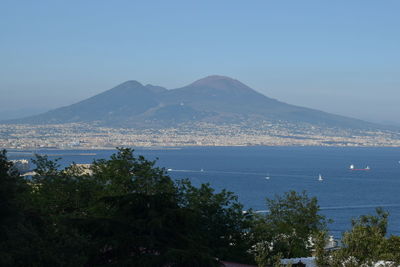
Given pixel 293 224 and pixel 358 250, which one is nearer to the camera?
pixel 358 250

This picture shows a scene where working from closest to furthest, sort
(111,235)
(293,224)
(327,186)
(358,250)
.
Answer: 1. (111,235)
2. (358,250)
3. (293,224)
4. (327,186)

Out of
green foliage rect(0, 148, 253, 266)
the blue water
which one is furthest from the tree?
the blue water

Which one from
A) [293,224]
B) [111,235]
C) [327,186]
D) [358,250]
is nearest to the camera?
[111,235]

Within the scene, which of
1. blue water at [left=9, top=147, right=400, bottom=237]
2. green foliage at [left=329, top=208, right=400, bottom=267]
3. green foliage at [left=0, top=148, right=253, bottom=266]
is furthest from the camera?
blue water at [left=9, top=147, right=400, bottom=237]

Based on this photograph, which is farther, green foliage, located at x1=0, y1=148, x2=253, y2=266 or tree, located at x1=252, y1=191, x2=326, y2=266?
tree, located at x1=252, y1=191, x2=326, y2=266

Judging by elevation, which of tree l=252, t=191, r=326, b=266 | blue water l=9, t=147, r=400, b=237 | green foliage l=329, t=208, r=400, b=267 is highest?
green foliage l=329, t=208, r=400, b=267

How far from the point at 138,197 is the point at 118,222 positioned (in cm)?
95

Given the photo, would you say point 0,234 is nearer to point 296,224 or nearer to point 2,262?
point 2,262

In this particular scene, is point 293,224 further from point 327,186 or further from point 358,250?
point 327,186

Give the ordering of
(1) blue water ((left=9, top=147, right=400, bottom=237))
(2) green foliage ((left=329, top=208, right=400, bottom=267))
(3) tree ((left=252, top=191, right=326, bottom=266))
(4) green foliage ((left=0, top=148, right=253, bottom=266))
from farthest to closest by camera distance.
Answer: (1) blue water ((left=9, top=147, right=400, bottom=237))
(3) tree ((left=252, top=191, right=326, bottom=266))
(2) green foliage ((left=329, top=208, right=400, bottom=267))
(4) green foliage ((left=0, top=148, right=253, bottom=266))

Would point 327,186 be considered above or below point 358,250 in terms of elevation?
below

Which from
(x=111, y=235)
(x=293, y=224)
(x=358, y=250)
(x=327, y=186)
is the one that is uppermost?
(x=111, y=235)

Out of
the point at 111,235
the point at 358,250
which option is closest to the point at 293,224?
the point at 358,250

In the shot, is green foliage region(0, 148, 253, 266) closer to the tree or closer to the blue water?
the tree
